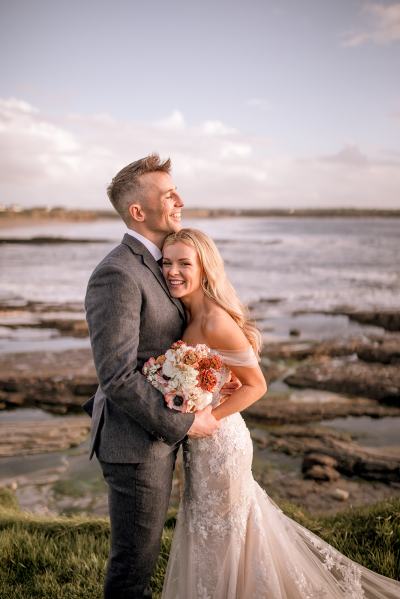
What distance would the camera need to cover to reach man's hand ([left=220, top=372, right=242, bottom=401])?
11.7 ft

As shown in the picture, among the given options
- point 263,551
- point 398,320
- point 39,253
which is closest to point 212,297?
point 263,551

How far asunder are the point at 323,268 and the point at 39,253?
23.3 m

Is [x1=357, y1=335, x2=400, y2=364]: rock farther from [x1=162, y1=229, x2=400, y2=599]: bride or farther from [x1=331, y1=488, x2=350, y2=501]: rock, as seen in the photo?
[x1=162, y1=229, x2=400, y2=599]: bride

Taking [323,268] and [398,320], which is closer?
[398,320]

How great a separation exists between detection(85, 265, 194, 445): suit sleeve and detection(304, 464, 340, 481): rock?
5.86 metres

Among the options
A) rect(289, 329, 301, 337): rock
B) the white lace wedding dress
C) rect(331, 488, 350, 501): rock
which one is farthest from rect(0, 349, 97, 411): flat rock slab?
the white lace wedding dress

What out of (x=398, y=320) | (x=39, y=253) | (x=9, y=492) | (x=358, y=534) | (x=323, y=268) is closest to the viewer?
(x=358, y=534)

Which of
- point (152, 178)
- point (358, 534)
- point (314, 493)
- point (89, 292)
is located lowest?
point (314, 493)

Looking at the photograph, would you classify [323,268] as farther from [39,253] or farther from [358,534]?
[358,534]

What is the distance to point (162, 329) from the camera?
130 inches

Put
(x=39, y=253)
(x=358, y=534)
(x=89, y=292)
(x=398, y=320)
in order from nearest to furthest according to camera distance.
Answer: (x=89, y=292)
(x=358, y=534)
(x=398, y=320)
(x=39, y=253)

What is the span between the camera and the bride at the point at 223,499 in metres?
3.39

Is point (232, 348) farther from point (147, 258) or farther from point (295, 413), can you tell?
point (295, 413)

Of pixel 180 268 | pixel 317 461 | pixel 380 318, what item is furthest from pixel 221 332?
pixel 380 318
